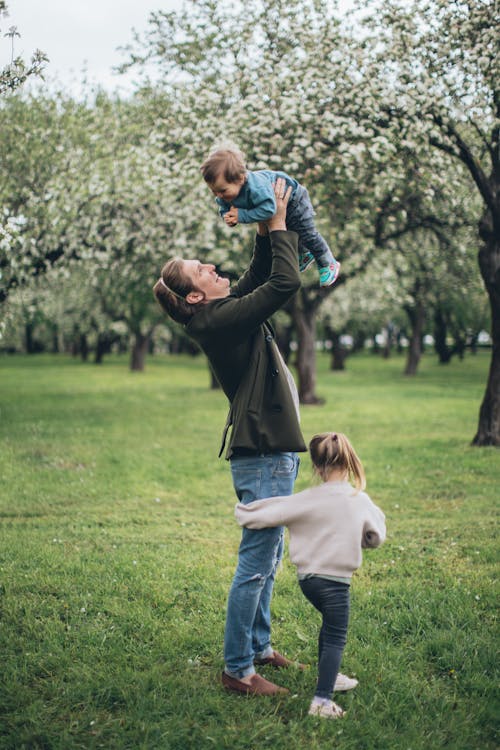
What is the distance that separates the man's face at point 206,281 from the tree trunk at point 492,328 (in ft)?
31.9

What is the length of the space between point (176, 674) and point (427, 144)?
9274 millimetres

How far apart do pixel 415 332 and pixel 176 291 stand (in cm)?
3418

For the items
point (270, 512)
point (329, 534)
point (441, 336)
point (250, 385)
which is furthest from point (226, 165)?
point (441, 336)

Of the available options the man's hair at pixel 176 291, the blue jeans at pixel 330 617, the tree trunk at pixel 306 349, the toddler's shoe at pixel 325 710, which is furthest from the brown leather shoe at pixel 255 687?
the tree trunk at pixel 306 349

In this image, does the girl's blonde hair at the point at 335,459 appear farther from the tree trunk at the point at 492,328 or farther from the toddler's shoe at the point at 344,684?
the tree trunk at the point at 492,328

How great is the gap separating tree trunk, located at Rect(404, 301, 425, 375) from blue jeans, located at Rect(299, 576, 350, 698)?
104 ft

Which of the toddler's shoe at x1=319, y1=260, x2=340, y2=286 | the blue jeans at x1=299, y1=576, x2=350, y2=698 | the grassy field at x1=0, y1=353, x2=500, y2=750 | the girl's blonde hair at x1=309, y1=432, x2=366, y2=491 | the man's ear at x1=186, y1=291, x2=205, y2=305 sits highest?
the toddler's shoe at x1=319, y1=260, x2=340, y2=286

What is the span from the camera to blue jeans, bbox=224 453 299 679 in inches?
163

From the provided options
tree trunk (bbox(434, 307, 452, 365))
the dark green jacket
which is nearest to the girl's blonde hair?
the dark green jacket

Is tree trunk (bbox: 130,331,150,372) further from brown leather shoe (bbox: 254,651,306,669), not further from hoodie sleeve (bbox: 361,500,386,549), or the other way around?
hoodie sleeve (bbox: 361,500,386,549)

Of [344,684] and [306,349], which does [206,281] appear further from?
[306,349]

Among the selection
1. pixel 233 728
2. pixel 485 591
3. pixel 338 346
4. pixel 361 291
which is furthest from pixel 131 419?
pixel 338 346

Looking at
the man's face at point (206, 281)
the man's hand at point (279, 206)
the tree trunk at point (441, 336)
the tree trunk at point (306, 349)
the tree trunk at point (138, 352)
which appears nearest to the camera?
the man's hand at point (279, 206)

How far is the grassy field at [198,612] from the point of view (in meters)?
3.99
